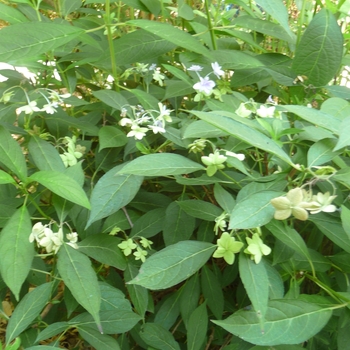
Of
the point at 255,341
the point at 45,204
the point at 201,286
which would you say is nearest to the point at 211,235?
the point at 201,286

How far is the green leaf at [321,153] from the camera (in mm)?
497

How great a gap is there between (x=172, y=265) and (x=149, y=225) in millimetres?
189

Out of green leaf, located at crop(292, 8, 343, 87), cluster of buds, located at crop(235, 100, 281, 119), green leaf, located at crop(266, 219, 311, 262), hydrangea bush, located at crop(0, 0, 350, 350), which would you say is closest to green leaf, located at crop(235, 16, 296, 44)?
hydrangea bush, located at crop(0, 0, 350, 350)

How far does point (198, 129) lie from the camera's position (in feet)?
1.89

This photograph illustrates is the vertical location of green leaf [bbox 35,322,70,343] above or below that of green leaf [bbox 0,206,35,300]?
below

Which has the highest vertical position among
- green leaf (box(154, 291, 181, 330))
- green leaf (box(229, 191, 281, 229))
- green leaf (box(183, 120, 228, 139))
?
green leaf (box(183, 120, 228, 139))

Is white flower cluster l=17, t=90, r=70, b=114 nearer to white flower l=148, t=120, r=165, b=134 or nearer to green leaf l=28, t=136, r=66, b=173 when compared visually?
green leaf l=28, t=136, r=66, b=173

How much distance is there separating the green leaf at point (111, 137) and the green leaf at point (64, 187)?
15 cm

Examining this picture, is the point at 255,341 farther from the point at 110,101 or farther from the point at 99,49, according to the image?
the point at 99,49

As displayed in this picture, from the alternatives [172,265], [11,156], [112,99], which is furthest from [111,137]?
[172,265]

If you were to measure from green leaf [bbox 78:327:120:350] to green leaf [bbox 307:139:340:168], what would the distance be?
40 cm

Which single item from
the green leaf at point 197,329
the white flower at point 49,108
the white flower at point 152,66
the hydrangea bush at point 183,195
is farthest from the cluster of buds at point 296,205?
the white flower at point 152,66

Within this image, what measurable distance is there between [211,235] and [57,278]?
0.88ft

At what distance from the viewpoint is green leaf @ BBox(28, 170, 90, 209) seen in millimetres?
531
